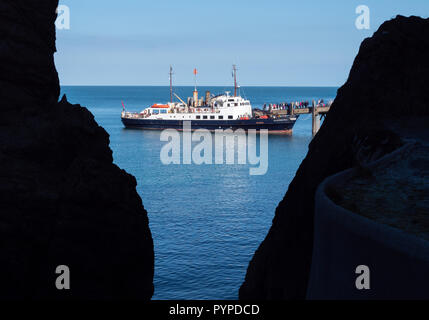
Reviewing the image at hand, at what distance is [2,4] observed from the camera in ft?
71.1

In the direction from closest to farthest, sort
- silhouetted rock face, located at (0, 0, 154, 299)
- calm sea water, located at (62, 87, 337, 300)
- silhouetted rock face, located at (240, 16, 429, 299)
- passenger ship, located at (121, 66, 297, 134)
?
1. silhouetted rock face, located at (240, 16, 429, 299)
2. silhouetted rock face, located at (0, 0, 154, 299)
3. calm sea water, located at (62, 87, 337, 300)
4. passenger ship, located at (121, 66, 297, 134)

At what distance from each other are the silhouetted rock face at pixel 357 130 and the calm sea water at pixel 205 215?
5.62 meters

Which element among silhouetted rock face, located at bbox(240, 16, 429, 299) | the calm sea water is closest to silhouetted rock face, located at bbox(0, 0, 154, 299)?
the calm sea water

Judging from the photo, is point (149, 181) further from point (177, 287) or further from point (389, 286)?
point (389, 286)

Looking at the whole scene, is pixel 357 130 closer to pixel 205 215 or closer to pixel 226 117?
pixel 205 215

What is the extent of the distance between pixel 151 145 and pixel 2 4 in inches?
2368

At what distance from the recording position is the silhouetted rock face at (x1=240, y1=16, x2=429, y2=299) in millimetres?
18359

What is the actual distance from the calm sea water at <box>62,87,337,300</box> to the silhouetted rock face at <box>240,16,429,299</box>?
562cm

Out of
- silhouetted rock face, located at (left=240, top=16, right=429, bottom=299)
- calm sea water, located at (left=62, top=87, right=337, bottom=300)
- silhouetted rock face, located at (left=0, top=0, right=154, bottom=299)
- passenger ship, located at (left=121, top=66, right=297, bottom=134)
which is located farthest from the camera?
passenger ship, located at (left=121, top=66, right=297, bottom=134)

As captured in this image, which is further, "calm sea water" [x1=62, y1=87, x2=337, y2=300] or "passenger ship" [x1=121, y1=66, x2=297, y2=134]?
"passenger ship" [x1=121, y1=66, x2=297, y2=134]

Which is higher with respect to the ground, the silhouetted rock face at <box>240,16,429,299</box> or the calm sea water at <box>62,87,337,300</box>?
the silhouetted rock face at <box>240,16,429,299</box>

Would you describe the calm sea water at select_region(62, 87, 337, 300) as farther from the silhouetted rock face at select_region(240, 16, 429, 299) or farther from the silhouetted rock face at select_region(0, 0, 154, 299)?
the silhouetted rock face at select_region(240, 16, 429, 299)

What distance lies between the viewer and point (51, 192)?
20.4m
